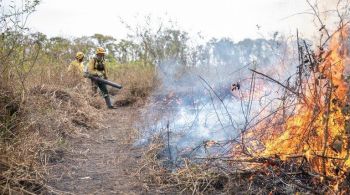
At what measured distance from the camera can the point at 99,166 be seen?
17.0 feet

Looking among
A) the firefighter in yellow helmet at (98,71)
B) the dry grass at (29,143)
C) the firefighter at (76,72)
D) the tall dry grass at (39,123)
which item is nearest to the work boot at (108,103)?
the firefighter in yellow helmet at (98,71)

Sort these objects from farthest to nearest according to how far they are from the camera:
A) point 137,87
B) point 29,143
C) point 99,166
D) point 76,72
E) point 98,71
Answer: point 137,87
point 98,71
point 76,72
point 99,166
point 29,143

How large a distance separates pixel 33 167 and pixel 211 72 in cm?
884

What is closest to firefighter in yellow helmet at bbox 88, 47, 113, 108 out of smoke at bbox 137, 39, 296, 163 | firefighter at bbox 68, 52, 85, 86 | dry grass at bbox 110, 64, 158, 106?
firefighter at bbox 68, 52, 85, 86

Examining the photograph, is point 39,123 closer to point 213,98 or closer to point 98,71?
point 213,98

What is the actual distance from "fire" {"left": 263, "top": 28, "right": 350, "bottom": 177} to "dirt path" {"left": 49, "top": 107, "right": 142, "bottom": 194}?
1.70m

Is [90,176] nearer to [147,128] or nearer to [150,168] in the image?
[150,168]

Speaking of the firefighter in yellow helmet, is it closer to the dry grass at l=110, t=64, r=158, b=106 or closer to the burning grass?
the dry grass at l=110, t=64, r=158, b=106

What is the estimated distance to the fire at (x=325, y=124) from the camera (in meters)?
3.48

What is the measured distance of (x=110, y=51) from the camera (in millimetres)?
19656

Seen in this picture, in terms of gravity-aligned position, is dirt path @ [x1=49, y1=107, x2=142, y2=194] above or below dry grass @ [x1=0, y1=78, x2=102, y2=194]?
below

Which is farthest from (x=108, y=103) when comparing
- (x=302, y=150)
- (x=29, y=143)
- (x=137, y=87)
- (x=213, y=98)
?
(x=302, y=150)

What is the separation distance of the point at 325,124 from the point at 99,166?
2909mm

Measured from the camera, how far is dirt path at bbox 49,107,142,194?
427cm
